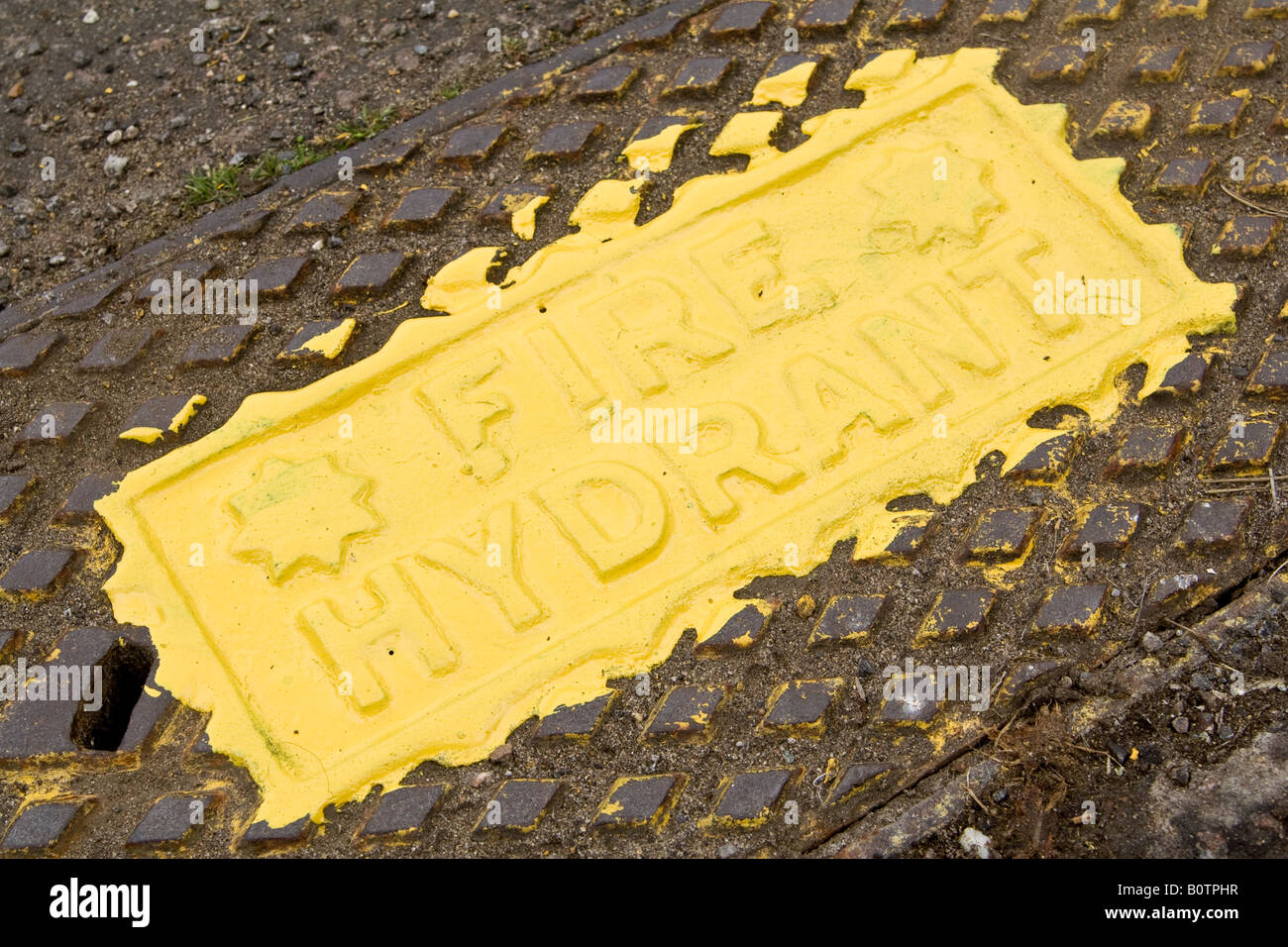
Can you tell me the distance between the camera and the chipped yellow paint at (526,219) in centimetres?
512

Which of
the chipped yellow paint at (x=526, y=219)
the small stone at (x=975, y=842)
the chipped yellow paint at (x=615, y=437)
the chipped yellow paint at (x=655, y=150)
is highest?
the chipped yellow paint at (x=655, y=150)

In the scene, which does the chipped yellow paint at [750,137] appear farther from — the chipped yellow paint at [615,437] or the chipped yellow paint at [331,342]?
the chipped yellow paint at [331,342]

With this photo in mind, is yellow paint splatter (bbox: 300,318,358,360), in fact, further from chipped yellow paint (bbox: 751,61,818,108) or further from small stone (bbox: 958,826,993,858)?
small stone (bbox: 958,826,993,858)

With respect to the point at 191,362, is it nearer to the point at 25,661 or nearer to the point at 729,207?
the point at 25,661

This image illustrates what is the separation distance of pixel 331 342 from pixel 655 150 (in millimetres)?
1537

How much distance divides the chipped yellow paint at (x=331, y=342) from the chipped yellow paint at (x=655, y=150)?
134cm

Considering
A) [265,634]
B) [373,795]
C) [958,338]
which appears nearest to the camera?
[373,795]

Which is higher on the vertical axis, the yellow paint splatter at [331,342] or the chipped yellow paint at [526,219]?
the chipped yellow paint at [526,219]

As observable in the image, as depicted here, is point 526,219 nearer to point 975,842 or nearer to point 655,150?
point 655,150

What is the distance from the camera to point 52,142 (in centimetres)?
583

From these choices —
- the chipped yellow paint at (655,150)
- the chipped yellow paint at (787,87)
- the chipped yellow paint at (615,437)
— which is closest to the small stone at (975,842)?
the chipped yellow paint at (615,437)

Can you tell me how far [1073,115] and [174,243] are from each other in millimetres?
3701

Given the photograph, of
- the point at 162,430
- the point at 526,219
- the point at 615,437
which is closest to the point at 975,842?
the point at 615,437

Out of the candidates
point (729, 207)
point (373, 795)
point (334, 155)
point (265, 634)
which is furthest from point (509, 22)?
point (373, 795)
